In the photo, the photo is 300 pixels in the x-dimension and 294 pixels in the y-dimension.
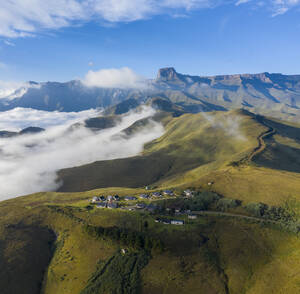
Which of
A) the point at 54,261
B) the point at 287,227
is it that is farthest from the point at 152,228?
the point at 287,227

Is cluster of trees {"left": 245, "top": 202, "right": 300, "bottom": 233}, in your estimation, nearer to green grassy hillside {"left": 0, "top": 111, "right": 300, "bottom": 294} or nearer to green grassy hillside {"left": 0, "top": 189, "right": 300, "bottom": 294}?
green grassy hillside {"left": 0, "top": 111, "right": 300, "bottom": 294}

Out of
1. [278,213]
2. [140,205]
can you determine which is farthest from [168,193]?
[278,213]

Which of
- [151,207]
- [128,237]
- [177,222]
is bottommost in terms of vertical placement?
[151,207]

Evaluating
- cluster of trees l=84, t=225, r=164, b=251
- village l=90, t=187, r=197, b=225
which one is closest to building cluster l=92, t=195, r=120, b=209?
village l=90, t=187, r=197, b=225

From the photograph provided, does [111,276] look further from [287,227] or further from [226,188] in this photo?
[226,188]

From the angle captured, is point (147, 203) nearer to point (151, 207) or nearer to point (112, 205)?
point (151, 207)

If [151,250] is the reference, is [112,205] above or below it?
above
